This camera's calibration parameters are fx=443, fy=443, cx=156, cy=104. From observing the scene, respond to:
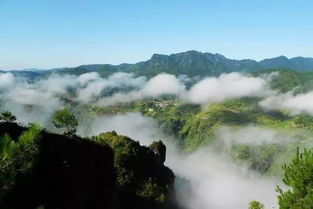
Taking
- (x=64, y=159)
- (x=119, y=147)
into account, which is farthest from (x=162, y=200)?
(x=64, y=159)

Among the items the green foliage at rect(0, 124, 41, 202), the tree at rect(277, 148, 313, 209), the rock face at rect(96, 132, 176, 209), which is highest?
the green foliage at rect(0, 124, 41, 202)

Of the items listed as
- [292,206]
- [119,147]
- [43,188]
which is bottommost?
[119,147]

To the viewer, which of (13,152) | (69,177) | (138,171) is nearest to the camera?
(13,152)

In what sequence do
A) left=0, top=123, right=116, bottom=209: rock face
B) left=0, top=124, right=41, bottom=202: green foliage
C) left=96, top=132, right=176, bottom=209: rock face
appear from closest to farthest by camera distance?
left=0, top=124, right=41, bottom=202: green foliage → left=0, top=123, right=116, bottom=209: rock face → left=96, top=132, right=176, bottom=209: rock face

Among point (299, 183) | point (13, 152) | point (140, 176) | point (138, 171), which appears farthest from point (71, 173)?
point (138, 171)

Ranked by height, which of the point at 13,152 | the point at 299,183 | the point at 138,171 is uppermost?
the point at 13,152

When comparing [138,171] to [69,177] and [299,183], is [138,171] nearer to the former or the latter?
[69,177]

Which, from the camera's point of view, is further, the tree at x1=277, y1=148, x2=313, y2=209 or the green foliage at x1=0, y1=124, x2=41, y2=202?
the tree at x1=277, y1=148, x2=313, y2=209

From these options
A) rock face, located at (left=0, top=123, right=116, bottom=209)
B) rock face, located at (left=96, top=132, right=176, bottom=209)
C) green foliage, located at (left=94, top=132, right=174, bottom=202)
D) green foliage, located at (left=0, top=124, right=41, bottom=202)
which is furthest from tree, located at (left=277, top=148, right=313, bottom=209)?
green foliage, located at (left=94, top=132, right=174, bottom=202)

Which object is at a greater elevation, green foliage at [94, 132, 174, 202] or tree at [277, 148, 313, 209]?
tree at [277, 148, 313, 209]

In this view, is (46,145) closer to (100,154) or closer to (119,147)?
(100,154)

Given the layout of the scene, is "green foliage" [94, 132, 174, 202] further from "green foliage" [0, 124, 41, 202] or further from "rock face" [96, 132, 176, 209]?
"green foliage" [0, 124, 41, 202]
